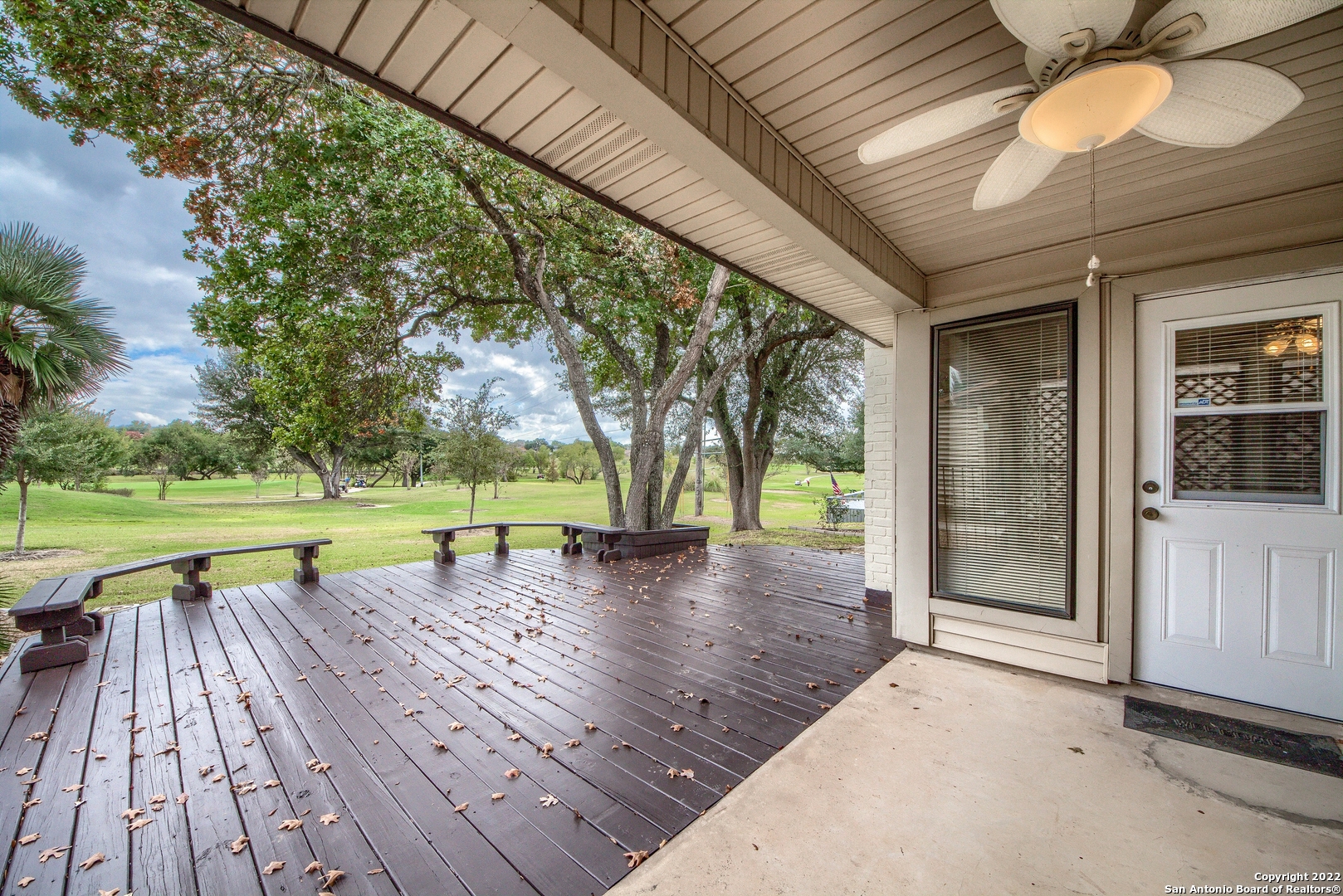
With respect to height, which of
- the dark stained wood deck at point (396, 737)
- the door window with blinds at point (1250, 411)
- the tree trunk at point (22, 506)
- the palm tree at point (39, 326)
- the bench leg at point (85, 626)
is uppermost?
the palm tree at point (39, 326)

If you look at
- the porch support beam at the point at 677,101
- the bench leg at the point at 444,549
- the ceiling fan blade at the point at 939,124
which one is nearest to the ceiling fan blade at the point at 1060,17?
the ceiling fan blade at the point at 939,124

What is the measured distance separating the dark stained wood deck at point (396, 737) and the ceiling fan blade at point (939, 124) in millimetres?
2278

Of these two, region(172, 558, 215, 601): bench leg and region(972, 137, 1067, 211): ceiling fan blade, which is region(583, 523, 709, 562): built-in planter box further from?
region(972, 137, 1067, 211): ceiling fan blade

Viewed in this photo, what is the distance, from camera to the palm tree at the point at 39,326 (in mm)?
3408

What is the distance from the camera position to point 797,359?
9867 mm

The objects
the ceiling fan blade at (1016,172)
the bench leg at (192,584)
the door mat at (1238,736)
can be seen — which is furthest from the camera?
the bench leg at (192,584)

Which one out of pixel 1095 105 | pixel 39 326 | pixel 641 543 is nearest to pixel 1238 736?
pixel 1095 105

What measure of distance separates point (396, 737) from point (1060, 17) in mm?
3250

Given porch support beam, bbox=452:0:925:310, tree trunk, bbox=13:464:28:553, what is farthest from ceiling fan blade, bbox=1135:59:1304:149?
tree trunk, bbox=13:464:28:553

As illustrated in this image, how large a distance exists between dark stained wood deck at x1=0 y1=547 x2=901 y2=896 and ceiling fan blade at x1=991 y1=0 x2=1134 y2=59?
7.96 ft

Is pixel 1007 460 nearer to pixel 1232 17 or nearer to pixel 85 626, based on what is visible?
pixel 1232 17

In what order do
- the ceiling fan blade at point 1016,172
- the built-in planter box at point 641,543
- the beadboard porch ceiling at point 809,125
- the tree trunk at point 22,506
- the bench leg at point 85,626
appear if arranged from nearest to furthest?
1. the beadboard porch ceiling at point 809,125
2. the ceiling fan blade at point 1016,172
3. the bench leg at point 85,626
4. the tree trunk at point 22,506
5. the built-in planter box at point 641,543

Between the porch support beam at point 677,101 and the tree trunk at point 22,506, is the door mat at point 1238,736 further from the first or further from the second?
the tree trunk at point 22,506

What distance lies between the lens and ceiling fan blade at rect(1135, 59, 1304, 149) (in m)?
1.23
